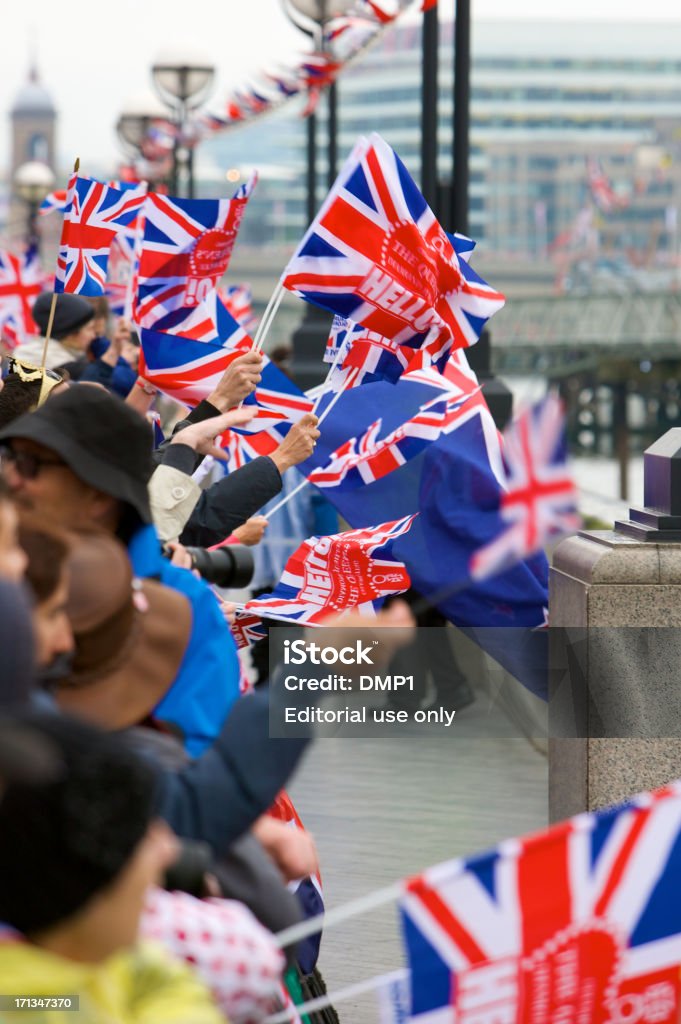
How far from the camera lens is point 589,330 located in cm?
7450

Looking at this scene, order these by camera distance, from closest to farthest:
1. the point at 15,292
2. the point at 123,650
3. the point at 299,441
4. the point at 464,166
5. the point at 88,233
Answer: the point at 123,650
the point at 299,441
the point at 88,233
the point at 464,166
the point at 15,292

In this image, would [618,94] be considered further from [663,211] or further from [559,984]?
[559,984]

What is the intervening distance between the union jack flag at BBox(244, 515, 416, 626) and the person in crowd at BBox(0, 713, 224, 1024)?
3574 mm

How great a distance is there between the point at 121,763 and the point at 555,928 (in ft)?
2.63

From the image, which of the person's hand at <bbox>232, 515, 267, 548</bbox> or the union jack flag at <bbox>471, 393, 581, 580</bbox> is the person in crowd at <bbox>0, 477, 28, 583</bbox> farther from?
the person's hand at <bbox>232, 515, 267, 548</bbox>

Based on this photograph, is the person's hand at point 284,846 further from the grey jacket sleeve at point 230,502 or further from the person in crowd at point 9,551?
the grey jacket sleeve at point 230,502

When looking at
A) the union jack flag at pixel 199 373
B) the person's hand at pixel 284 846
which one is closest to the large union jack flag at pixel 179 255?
the union jack flag at pixel 199 373

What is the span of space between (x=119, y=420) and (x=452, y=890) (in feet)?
3.83

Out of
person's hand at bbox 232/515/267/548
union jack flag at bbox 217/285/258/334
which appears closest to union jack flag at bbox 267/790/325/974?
person's hand at bbox 232/515/267/548

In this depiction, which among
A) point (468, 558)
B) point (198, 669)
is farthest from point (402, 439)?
point (198, 669)

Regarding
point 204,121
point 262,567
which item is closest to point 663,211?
point 204,121

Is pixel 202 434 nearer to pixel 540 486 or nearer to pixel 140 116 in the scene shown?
pixel 540 486

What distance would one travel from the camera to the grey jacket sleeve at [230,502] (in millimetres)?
5078

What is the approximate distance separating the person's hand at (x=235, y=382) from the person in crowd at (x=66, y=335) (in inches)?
142
